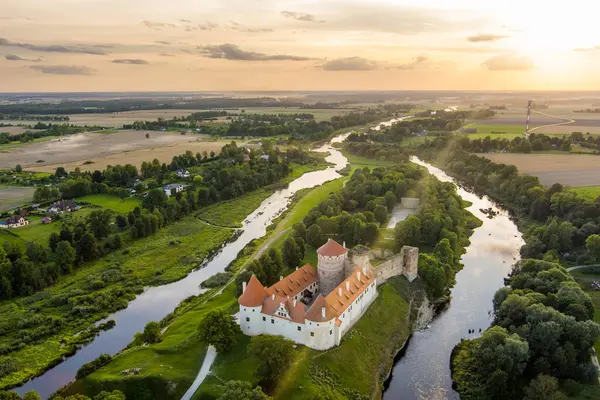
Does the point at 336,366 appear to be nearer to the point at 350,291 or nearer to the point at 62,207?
the point at 350,291

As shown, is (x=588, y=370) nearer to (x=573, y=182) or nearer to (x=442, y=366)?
(x=442, y=366)

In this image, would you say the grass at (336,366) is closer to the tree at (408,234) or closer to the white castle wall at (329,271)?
the white castle wall at (329,271)

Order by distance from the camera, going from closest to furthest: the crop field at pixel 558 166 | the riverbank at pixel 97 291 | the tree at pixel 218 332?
the tree at pixel 218 332 → the riverbank at pixel 97 291 → the crop field at pixel 558 166

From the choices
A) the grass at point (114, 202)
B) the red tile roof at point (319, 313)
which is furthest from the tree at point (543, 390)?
the grass at point (114, 202)

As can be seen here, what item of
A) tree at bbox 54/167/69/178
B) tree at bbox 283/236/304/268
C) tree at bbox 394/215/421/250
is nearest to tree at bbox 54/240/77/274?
tree at bbox 283/236/304/268

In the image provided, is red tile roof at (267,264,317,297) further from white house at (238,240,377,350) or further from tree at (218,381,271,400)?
tree at (218,381,271,400)

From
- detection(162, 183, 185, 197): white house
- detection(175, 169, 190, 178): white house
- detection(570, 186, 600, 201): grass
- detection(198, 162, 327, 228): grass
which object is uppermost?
detection(570, 186, 600, 201): grass

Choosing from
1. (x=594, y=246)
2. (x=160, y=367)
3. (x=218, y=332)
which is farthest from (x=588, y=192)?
(x=160, y=367)
